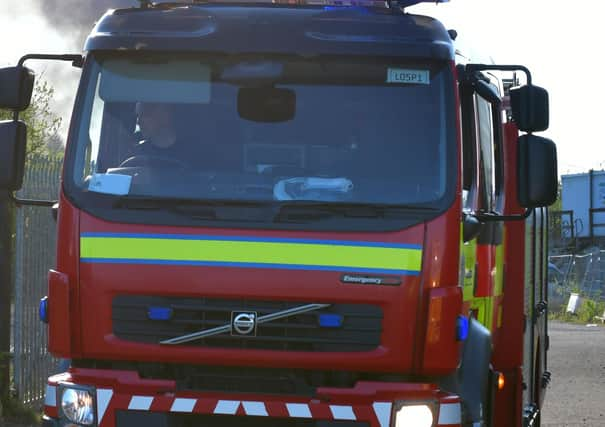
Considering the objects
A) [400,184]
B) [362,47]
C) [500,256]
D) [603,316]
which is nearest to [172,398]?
[400,184]

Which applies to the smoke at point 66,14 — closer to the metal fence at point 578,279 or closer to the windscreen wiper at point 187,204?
the metal fence at point 578,279

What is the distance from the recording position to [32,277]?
11.8 meters

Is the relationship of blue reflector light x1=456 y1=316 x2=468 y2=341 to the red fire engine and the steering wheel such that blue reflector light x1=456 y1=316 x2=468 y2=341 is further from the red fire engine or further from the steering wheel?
the steering wheel

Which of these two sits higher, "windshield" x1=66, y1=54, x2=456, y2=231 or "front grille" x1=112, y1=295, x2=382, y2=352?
"windshield" x1=66, y1=54, x2=456, y2=231

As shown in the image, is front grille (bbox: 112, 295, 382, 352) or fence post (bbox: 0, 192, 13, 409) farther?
fence post (bbox: 0, 192, 13, 409)

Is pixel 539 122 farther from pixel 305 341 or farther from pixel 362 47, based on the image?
pixel 305 341

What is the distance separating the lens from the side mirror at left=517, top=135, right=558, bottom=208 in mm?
6453

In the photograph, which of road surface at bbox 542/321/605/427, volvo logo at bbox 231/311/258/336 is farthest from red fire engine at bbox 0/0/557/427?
road surface at bbox 542/321/605/427

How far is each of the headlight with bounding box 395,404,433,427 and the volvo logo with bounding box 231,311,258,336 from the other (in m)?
0.77

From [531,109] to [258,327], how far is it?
5.61ft

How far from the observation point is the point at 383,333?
20.3 ft

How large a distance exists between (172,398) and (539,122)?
2.21 metres

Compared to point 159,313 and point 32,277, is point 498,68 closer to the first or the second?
point 159,313

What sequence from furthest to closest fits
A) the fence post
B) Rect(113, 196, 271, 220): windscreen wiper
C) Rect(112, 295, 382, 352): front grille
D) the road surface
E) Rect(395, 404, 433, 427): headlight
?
the road surface, the fence post, Rect(113, 196, 271, 220): windscreen wiper, Rect(112, 295, 382, 352): front grille, Rect(395, 404, 433, 427): headlight
